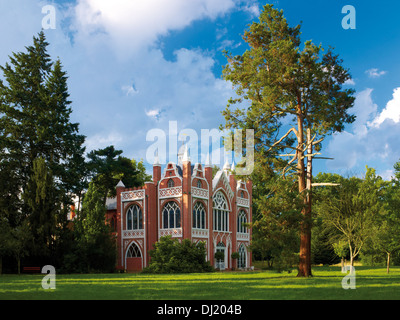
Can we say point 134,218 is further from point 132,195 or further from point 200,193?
point 200,193

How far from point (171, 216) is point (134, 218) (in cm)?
403

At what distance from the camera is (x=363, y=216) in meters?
33.2

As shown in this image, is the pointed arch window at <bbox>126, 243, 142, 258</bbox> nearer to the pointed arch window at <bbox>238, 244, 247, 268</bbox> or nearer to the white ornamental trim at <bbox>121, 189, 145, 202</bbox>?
the white ornamental trim at <bbox>121, 189, 145, 202</bbox>

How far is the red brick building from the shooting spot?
38.0m

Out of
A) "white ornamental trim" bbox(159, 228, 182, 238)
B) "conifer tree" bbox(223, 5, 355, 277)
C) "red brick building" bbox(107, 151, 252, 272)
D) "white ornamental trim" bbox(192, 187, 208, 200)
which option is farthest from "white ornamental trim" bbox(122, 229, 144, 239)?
"conifer tree" bbox(223, 5, 355, 277)

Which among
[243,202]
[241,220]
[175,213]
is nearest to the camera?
[175,213]

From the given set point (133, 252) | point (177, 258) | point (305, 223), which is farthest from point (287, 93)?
point (133, 252)

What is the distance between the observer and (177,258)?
33.3 metres

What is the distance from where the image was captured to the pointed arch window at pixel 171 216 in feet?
125

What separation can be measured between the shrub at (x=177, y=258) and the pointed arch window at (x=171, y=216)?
12.2 ft

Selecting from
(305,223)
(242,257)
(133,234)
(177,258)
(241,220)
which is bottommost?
(242,257)

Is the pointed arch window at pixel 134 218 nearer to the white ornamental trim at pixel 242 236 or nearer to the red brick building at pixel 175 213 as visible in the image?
the red brick building at pixel 175 213
